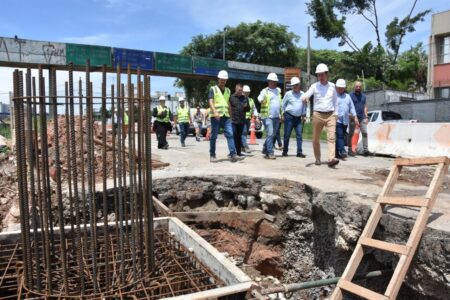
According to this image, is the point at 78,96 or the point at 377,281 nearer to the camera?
the point at 78,96

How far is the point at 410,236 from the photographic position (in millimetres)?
3490

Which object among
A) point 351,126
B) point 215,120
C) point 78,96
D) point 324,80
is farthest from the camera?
point 351,126

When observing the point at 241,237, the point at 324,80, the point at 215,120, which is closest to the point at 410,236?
the point at 241,237

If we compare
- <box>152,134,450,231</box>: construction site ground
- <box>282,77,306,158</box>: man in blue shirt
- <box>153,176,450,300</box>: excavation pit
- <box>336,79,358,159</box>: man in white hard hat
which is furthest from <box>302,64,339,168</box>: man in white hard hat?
<box>336,79,358,159</box>: man in white hard hat

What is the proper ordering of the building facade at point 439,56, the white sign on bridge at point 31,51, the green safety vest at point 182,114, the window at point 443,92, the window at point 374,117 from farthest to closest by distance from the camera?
1. the window at point 443,92
2. the building facade at point 439,56
3. the white sign on bridge at point 31,51
4. the window at point 374,117
5. the green safety vest at point 182,114

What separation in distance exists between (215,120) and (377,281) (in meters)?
4.44

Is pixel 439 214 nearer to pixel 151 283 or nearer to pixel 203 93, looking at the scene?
pixel 151 283

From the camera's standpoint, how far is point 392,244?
357 cm

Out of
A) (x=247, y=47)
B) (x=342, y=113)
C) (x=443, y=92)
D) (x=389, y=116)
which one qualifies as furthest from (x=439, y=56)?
(x=342, y=113)

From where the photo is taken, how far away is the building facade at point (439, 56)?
77.5 feet

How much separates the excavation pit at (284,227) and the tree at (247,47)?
29.6 m

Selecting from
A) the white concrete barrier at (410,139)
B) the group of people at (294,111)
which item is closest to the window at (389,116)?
the white concrete barrier at (410,139)

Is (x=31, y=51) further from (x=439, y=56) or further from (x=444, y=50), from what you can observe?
(x=444, y=50)

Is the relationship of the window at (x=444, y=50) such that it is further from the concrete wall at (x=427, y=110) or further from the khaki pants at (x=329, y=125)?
the khaki pants at (x=329, y=125)
